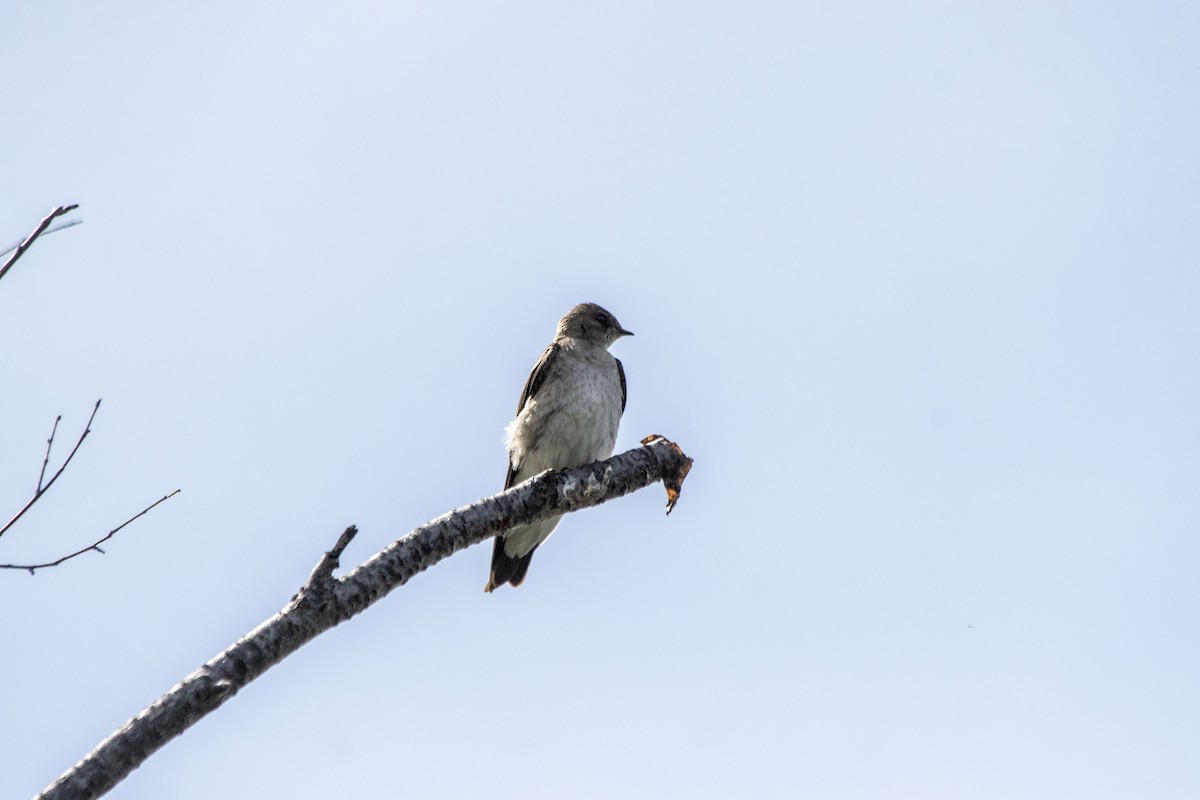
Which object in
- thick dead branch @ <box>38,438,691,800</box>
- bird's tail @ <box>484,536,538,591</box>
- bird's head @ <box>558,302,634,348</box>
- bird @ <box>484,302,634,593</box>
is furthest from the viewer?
bird's head @ <box>558,302,634,348</box>

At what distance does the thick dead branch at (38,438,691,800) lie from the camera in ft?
12.1

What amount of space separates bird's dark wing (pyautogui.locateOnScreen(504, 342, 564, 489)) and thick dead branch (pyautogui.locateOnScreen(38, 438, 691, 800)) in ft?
10.4

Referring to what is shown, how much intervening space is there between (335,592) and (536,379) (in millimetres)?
5328

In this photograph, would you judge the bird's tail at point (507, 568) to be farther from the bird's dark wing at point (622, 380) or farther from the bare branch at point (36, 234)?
the bare branch at point (36, 234)

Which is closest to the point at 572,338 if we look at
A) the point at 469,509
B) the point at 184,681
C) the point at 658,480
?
the point at 658,480

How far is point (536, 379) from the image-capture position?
9.74m

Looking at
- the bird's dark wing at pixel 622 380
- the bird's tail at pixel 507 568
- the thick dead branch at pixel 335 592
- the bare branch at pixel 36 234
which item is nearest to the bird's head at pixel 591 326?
the bird's dark wing at pixel 622 380

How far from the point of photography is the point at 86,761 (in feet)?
11.8

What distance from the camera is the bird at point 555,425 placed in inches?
359

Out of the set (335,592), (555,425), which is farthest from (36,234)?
(555,425)

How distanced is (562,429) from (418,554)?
13.5 ft

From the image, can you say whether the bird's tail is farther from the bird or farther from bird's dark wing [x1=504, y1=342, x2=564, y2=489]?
bird's dark wing [x1=504, y1=342, x2=564, y2=489]

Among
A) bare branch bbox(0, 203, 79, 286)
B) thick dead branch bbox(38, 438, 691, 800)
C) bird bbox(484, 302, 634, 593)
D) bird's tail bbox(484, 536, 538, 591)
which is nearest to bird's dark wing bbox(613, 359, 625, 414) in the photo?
bird bbox(484, 302, 634, 593)

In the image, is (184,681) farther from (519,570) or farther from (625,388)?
(625,388)
